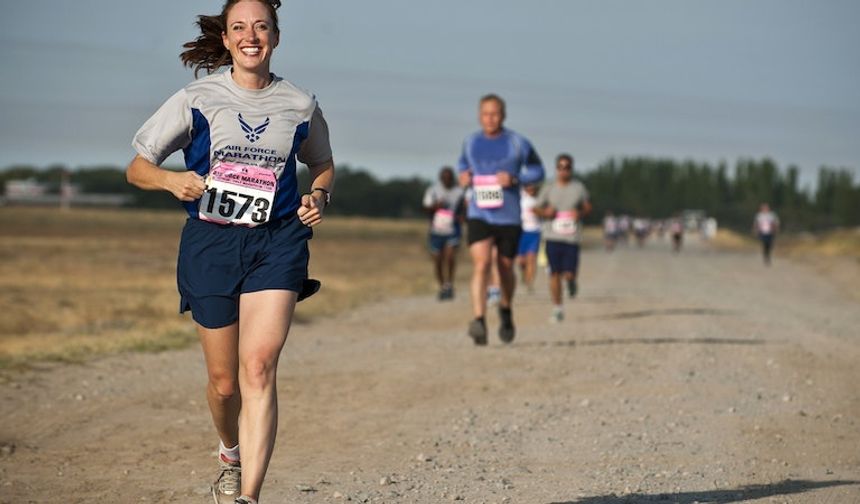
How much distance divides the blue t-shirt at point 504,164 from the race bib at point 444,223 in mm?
8314

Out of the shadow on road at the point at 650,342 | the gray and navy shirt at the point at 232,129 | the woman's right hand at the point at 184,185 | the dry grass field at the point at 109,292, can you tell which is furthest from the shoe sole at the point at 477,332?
the woman's right hand at the point at 184,185

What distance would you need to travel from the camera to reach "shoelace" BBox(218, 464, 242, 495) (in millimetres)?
6445

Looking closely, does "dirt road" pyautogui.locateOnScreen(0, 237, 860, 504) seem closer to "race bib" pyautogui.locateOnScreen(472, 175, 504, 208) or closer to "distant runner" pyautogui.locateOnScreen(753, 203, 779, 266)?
"race bib" pyautogui.locateOnScreen(472, 175, 504, 208)

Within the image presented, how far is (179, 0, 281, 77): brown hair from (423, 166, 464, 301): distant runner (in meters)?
15.3

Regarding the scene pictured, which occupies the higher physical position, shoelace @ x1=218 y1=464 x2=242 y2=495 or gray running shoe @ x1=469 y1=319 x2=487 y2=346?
shoelace @ x1=218 y1=464 x2=242 y2=495

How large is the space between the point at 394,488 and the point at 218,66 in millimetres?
2231

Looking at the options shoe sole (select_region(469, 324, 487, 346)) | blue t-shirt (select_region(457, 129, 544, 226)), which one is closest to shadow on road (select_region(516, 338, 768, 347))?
shoe sole (select_region(469, 324, 487, 346))

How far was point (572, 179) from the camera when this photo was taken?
18.3 m

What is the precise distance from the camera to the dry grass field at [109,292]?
1518 cm

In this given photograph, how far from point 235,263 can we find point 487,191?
7.37m

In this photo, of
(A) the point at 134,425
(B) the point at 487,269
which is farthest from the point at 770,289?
(A) the point at 134,425

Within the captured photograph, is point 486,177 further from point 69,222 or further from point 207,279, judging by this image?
point 69,222

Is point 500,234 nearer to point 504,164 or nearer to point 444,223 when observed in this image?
point 504,164

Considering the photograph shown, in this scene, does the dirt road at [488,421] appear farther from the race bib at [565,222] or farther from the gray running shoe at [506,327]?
the race bib at [565,222]
